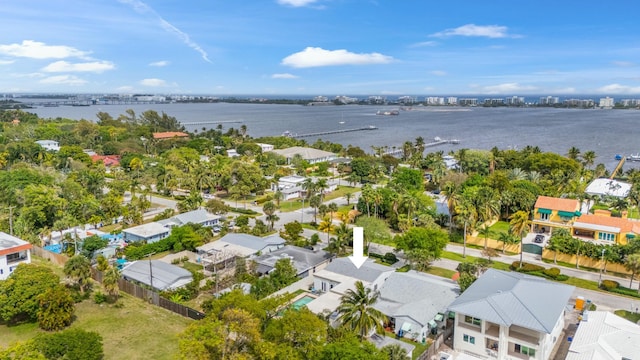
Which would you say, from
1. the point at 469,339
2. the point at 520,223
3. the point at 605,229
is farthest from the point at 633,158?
the point at 469,339

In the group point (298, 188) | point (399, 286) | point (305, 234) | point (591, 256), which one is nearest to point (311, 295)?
point (399, 286)

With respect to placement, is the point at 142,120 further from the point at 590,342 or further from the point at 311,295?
the point at 590,342

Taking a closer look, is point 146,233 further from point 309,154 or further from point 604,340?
point 309,154

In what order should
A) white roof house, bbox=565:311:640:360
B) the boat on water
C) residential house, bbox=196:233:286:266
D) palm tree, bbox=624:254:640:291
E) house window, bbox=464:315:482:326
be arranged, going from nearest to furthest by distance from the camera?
white roof house, bbox=565:311:640:360 < house window, bbox=464:315:482:326 < palm tree, bbox=624:254:640:291 < residential house, bbox=196:233:286:266 < the boat on water

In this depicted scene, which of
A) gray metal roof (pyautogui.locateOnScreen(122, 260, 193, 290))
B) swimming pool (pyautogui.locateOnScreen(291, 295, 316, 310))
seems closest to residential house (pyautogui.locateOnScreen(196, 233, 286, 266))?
gray metal roof (pyautogui.locateOnScreen(122, 260, 193, 290))

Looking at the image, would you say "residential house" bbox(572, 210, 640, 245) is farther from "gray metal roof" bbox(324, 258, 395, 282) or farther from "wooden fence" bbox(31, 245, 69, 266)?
"wooden fence" bbox(31, 245, 69, 266)

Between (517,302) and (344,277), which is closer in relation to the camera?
(517,302)

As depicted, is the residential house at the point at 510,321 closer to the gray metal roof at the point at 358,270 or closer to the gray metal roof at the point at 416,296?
the gray metal roof at the point at 416,296
